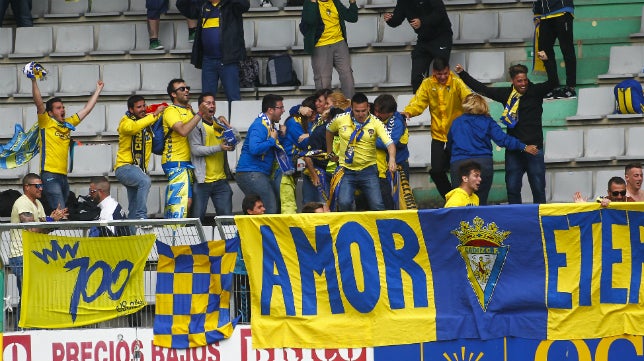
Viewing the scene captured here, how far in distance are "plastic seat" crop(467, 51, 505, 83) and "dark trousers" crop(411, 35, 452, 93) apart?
2.94ft

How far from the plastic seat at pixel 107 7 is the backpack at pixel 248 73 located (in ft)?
7.66

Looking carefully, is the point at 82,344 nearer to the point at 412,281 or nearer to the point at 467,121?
the point at 412,281

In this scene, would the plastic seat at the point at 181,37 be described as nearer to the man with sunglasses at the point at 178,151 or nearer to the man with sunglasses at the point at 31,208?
the man with sunglasses at the point at 178,151

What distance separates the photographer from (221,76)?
1830 cm

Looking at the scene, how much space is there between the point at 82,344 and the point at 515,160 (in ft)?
16.4

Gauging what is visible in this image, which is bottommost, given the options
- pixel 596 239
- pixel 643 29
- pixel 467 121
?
pixel 596 239

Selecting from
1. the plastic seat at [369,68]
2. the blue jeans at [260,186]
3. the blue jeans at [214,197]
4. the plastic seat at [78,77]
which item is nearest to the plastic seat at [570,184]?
the plastic seat at [369,68]

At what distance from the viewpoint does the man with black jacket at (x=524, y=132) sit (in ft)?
51.6

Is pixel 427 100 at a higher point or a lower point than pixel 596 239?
higher

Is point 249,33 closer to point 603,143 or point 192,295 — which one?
point 603,143

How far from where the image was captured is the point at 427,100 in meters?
16.4

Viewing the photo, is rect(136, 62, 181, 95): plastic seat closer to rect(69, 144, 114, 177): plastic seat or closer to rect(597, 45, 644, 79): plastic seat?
rect(69, 144, 114, 177): plastic seat

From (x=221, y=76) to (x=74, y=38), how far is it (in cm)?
274

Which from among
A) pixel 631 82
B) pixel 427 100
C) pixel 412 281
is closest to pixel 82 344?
pixel 412 281
